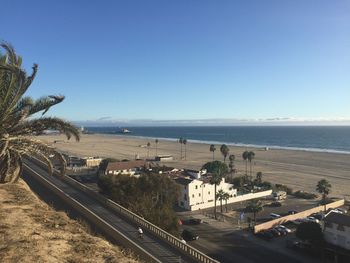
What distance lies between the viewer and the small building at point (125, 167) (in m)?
72.4

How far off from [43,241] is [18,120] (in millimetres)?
7205

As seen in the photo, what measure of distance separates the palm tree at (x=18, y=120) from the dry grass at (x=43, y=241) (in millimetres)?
3012

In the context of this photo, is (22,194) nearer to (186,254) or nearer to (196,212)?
(186,254)

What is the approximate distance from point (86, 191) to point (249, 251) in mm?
19990

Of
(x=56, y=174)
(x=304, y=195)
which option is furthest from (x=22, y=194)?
(x=304, y=195)

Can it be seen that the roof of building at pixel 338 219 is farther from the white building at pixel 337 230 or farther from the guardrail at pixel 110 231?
the guardrail at pixel 110 231

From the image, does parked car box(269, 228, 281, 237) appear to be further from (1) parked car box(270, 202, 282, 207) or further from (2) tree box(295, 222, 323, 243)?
(1) parked car box(270, 202, 282, 207)

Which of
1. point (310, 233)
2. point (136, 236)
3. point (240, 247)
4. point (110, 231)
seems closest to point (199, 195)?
point (240, 247)

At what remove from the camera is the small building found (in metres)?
72.4

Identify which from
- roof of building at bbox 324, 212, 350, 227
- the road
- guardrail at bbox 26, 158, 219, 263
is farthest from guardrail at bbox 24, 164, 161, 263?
roof of building at bbox 324, 212, 350, 227

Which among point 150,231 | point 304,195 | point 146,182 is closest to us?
point 150,231

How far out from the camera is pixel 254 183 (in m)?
73.2

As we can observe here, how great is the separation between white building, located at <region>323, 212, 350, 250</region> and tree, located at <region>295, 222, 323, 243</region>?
A: 3.74ft

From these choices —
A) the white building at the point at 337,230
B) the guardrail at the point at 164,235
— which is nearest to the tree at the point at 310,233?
the white building at the point at 337,230
